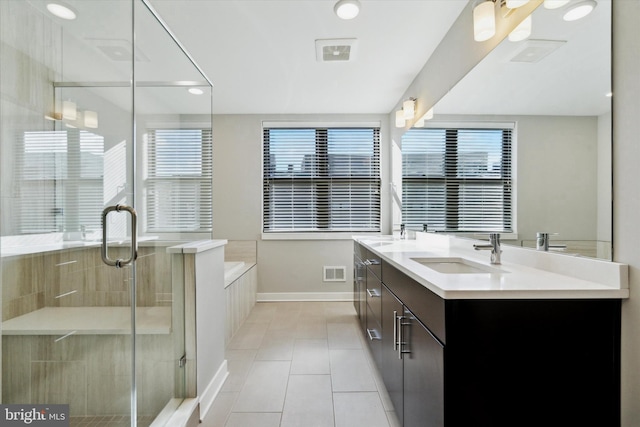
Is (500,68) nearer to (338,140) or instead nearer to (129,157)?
(129,157)

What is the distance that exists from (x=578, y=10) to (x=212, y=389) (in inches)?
100

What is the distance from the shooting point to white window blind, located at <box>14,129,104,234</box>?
1101mm

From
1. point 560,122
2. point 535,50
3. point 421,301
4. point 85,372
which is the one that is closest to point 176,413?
point 85,372

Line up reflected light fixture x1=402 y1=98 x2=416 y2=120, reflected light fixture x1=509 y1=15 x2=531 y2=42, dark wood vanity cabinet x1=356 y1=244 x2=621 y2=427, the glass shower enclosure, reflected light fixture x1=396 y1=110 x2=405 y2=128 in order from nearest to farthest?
dark wood vanity cabinet x1=356 y1=244 x2=621 y2=427, the glass shower enclosure, reflected light fixture x1=509 y1=15 x2=531 y2=42, reflected light fixture x1=402 y1=98 x2=416 y2=120, reflected light fixture x1=396 y1=110 x2=405 y2=128

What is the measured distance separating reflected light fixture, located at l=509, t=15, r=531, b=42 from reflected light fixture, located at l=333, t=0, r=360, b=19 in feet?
3.03

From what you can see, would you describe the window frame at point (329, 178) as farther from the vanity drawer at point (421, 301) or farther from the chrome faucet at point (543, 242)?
the chrome faucet at point (543, 242)

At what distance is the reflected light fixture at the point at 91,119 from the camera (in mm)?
1325

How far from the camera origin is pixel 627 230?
3.34 ft

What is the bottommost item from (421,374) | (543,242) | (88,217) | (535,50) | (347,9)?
(421,374)

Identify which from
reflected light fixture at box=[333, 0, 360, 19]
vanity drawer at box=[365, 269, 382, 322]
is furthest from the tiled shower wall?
reflected light fixture at box=[333, 0, 360, 19]

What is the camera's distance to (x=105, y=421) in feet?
4.23

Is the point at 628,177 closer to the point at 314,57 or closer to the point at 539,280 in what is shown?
the point at 539,280

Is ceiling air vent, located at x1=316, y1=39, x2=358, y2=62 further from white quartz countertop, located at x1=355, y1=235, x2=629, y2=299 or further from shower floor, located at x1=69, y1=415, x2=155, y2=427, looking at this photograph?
shower floor, located at x1=69, y1=415, x2=155, y2=427

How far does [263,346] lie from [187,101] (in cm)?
199
